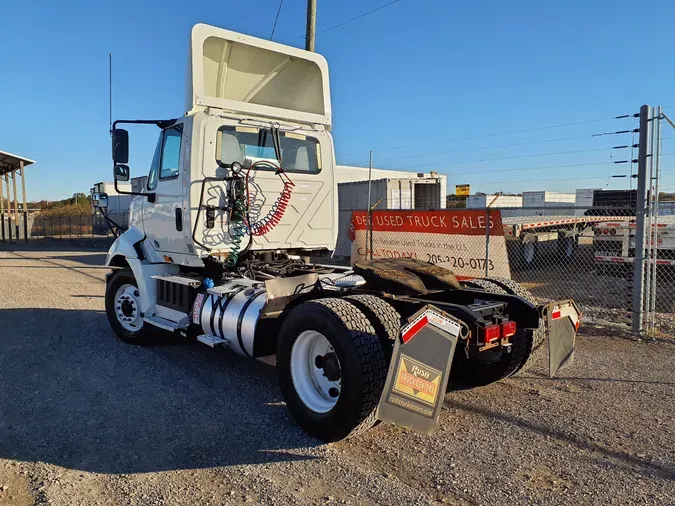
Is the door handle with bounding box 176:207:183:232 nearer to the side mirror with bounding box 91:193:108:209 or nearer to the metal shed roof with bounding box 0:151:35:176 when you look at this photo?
the side mirror with bounding box 91:193:108:209

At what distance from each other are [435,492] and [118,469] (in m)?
2.10

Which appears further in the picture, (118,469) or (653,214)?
(653,214)

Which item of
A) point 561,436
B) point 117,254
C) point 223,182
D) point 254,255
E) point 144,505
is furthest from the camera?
point 117,254

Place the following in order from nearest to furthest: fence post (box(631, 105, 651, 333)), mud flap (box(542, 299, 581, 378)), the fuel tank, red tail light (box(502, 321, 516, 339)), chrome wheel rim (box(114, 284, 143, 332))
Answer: red tail light (box(502, 321, 516, 339)) → mud flap (box(542, 299, 581, 378)) → the fuel tank → chrome wheel rim (box(114, 284, 143, 332)) → fence post (box(631, 105, 651, 333))

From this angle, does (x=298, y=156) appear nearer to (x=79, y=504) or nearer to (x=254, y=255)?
(x=254, y=255)

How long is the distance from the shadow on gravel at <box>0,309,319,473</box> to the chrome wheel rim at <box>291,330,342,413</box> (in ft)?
1.00

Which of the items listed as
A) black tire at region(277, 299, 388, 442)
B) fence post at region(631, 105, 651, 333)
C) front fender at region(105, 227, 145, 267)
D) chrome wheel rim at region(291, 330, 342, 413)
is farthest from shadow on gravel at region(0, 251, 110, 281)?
fence post at region(631, 105, 651, 333)

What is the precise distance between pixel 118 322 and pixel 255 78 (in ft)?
11.8

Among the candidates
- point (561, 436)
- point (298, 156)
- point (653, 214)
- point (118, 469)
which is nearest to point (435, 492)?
point (561, 436)

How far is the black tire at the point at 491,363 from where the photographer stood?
15.6 feet

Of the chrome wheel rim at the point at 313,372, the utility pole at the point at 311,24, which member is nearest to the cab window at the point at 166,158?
the chrome wheel rim at the point at 313,372

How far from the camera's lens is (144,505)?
3.12 metres

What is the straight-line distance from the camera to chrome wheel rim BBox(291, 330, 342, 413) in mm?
4098

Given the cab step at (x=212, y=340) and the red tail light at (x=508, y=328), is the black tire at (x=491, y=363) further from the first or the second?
the cab step at (x=212, y=340)
